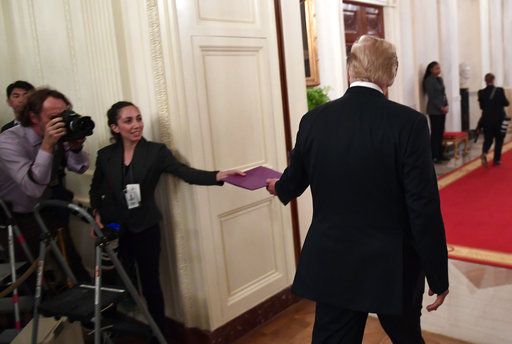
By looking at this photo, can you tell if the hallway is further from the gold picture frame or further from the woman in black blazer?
the gold picture frame

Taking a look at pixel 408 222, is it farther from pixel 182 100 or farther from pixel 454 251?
pixel 454 251

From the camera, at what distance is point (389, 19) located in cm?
758

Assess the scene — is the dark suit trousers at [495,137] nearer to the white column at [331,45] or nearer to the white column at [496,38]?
the white column at [331,45]

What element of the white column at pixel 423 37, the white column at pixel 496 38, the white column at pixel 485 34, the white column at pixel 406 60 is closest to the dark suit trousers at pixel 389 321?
the white column at pixel 406 60

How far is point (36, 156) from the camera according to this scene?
2.59 m

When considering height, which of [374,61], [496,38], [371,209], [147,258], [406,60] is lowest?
[147,258]

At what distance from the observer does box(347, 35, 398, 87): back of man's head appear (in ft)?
5.45

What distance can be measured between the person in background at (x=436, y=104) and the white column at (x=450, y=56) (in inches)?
55.1

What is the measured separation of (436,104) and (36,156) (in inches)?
283

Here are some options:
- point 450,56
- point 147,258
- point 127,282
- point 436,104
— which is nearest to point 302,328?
point 147,258

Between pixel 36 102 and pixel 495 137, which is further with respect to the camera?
pixel 495 137

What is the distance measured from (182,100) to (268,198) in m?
0.89

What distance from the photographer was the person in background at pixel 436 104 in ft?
27.1

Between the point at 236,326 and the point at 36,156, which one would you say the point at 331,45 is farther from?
the point at 36,156
